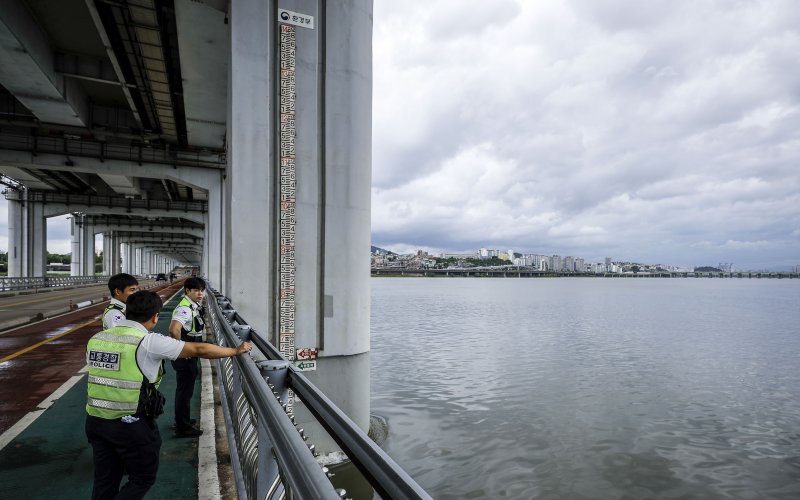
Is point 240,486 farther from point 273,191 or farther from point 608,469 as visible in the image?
point 608,469

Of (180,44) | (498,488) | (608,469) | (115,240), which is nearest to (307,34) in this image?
(180,44)

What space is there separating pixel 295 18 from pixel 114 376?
857 cm

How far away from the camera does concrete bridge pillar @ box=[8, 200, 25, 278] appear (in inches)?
1409

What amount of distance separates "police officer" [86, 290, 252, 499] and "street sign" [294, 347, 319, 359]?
631 centimetres

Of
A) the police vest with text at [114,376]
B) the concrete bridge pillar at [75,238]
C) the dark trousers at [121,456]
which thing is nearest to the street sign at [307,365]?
the dark trousers at [121,456]

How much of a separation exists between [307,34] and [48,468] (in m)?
8.75

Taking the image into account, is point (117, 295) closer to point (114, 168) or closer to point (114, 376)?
point (114, 376)

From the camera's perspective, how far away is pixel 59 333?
1548 centimetres

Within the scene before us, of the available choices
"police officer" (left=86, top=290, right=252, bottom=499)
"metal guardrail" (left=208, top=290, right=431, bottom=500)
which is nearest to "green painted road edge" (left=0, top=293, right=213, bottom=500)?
"metal guardrail" (left=208, top=290, right=431, bottom=500)

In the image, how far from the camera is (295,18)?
966 cm

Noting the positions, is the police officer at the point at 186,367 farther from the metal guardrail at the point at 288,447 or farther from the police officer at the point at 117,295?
the metal guardrail at the point at 288,447

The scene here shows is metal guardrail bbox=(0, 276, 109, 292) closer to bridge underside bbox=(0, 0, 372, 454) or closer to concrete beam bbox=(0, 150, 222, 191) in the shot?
concrete beam bbox=(0, 150, 222, 191)

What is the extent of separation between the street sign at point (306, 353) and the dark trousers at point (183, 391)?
3865 millimetres

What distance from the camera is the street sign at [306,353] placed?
9898 mm
